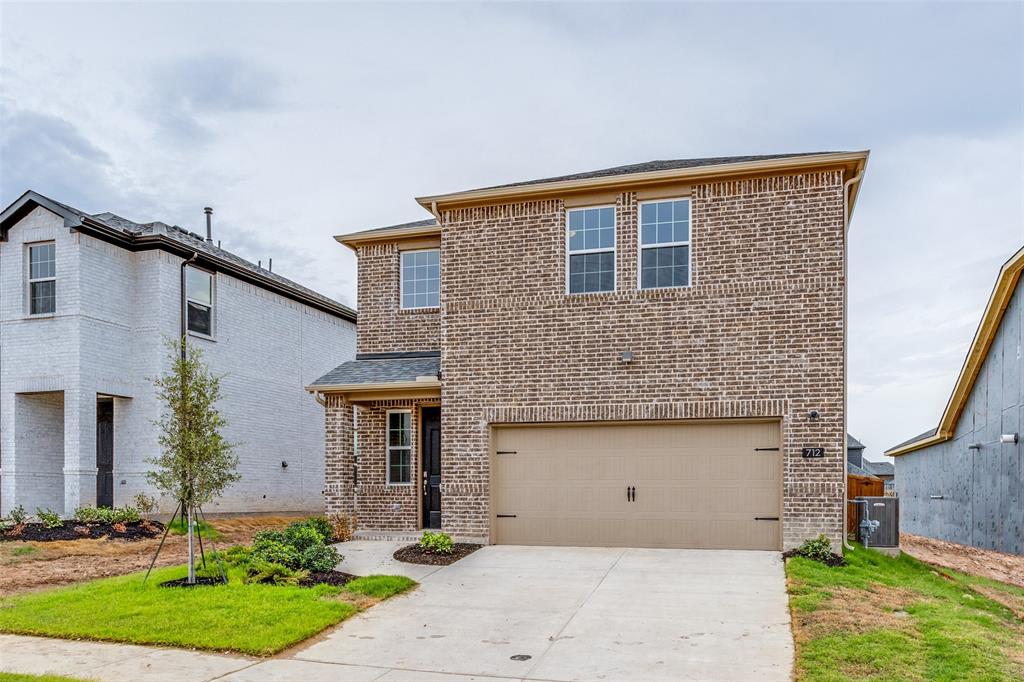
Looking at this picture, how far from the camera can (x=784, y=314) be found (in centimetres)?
1273

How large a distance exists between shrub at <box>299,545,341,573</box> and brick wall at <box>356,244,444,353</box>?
17.5 feet

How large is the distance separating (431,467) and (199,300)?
833 cm

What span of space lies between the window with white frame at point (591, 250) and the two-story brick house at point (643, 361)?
2cm

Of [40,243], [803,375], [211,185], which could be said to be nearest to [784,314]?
[803,375]

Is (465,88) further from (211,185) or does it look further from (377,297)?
(211,185)

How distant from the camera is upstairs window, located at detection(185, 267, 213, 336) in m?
19.5

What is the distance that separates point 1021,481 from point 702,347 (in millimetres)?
9446

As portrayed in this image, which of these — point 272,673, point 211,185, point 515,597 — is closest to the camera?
point 272,673

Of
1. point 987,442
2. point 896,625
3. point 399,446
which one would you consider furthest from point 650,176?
point 987,442

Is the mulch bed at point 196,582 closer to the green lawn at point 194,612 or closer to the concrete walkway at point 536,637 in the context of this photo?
the green lawn at point 194,612

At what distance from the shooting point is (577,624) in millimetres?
8922

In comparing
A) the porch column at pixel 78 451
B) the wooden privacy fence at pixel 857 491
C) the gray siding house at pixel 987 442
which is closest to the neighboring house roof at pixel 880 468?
the gray siding house at pixel 987 442

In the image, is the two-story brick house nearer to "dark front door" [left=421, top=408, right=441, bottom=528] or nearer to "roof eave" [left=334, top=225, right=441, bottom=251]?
"dark front door" [left=421, top=408, right=441, bottom=528]

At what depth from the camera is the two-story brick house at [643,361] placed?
12648mm
